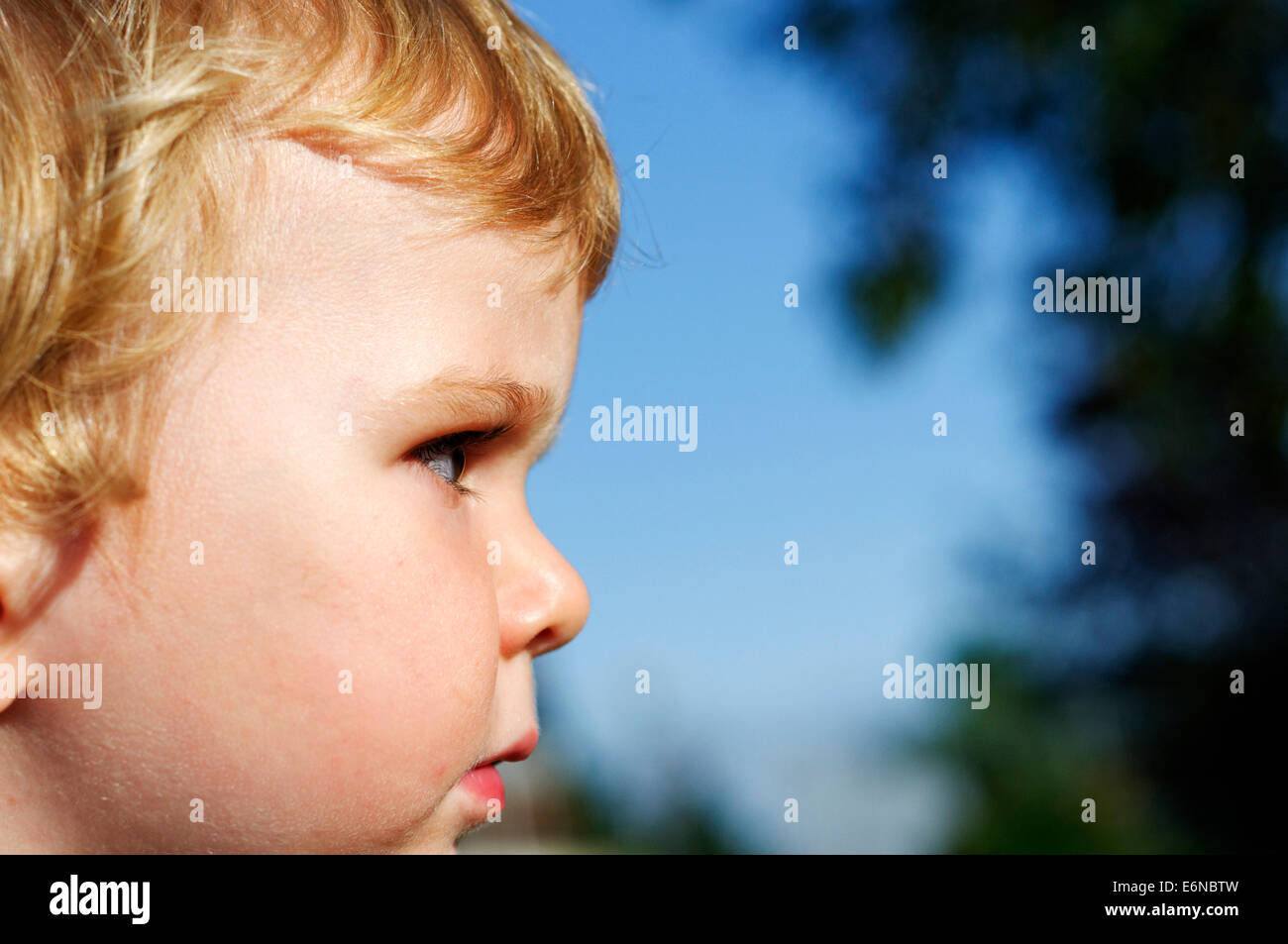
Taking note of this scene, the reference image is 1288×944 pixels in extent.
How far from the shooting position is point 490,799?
802 mm

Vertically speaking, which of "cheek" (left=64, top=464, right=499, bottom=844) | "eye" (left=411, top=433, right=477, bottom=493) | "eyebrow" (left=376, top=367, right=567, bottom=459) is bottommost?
"cheek" (left=64, top=464, right=499, bottom=844)

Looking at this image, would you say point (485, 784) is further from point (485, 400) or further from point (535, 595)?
point (485, 400)

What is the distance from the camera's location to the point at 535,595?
816 mm

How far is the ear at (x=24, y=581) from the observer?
68cm

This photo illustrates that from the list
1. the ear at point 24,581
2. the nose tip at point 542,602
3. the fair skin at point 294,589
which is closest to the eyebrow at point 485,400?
the fair skin at point 294,589

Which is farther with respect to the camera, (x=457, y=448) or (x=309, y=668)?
(x=457, y=448)

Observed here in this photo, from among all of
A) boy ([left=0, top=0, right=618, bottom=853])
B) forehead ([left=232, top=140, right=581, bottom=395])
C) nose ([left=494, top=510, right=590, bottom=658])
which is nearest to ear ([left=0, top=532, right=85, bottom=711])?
boy ([left=0, top=0, right=618, bottom=853])

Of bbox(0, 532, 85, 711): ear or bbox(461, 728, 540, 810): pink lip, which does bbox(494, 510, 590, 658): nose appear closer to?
bbox(461, 728, 540, 810): pink lip

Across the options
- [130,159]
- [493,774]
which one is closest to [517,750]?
[493,774]

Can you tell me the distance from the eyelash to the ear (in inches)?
9.7

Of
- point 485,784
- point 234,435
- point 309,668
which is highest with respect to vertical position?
point 234,435

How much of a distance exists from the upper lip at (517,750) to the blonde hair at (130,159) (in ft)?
1.13

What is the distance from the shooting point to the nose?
2.65 ft

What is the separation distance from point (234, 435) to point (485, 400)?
0.18 meters
